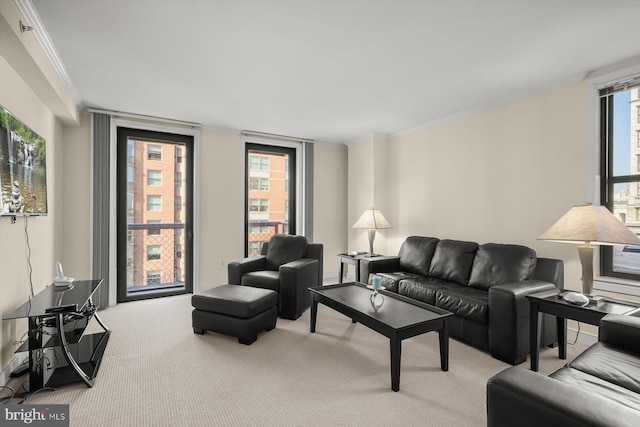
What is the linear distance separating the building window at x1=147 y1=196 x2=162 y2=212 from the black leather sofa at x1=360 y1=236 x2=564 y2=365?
3179 millimetres

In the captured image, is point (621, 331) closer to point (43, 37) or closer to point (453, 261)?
point (453, 261)

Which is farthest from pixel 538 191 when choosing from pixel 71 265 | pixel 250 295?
pixel 71 265

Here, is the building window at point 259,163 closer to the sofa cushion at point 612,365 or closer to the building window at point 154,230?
the building window at point 154,230

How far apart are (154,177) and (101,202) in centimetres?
83

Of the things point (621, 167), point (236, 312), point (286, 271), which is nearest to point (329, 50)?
Result: point (286, 271)

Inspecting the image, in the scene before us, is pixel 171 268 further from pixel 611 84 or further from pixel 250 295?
pixel 611 84

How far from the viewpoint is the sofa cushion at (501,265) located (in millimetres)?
3135

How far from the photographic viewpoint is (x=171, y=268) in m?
4.99

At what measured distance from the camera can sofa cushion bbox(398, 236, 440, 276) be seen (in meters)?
4.09

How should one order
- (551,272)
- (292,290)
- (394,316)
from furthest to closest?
(292,290)
(551,272)
(394,316)

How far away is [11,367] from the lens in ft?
7.83

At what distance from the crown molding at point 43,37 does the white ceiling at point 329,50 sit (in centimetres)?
5

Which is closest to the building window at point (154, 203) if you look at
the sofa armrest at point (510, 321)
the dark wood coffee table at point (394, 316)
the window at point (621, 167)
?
the dark wood coffee table at point (394, 316)

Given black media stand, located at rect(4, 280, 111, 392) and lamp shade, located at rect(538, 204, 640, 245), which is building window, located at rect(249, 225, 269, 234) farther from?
lamp shade, located at rect(538, 204, 640, 245)
